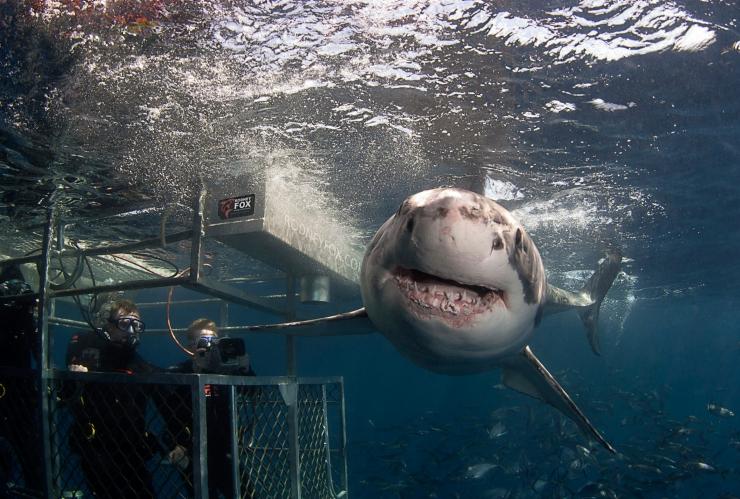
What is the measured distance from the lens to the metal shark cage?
13.2ft

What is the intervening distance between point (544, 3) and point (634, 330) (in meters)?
63.6

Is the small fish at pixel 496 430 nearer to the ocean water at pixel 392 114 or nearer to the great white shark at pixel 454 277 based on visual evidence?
the ocean water at pixel 392 114

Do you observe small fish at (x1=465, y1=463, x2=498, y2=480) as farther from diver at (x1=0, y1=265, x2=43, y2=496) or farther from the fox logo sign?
diver at (x1=0, y1=265, x2=43, y2=496)

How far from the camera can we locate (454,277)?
240 centimetres

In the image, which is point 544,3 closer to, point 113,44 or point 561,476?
point 113,44

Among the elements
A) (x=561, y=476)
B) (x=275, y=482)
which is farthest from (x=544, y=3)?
(x=561, y=476)

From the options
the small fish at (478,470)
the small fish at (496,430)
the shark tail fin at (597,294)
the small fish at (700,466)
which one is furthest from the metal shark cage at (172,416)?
the small fish at (700,466)

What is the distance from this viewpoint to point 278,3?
5195mm

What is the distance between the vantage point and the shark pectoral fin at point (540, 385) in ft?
14.9

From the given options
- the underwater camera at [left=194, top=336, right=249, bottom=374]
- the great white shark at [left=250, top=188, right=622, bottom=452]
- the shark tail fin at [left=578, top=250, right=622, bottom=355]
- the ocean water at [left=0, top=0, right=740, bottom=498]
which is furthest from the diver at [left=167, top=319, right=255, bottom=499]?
the shark tail fin at [left=578, top=250, right=622, bottom=355]

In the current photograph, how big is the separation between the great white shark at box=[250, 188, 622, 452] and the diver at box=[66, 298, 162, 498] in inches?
105

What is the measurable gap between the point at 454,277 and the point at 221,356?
11.5 feet

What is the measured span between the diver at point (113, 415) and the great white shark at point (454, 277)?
8.71 feet

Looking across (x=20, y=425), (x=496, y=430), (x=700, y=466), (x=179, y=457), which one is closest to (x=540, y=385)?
(x=179, y=457)
